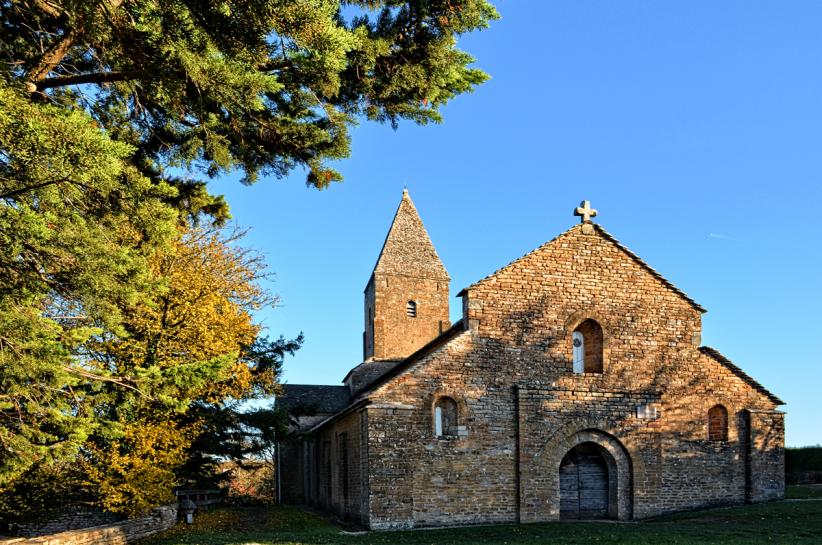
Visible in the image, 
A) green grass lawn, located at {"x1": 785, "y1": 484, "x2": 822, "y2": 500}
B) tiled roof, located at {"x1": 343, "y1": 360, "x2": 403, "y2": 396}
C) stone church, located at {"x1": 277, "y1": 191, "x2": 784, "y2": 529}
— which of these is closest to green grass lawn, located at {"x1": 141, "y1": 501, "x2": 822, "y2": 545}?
stone church, located at {"x1": 277, "y1": 191, "x2": 784, "y2": 529}

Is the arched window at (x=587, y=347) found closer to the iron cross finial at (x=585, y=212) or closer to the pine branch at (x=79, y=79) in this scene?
the iron cross finial at (x=585, y=212)

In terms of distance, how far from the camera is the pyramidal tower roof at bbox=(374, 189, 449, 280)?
3484 cm

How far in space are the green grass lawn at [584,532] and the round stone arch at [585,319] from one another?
4654 mm

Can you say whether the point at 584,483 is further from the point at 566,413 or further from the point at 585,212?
the point at 585,212

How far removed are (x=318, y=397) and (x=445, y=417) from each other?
1928cm

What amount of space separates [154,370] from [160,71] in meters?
4.21

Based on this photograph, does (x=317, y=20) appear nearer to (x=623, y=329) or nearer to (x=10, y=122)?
(x=10, y=122)

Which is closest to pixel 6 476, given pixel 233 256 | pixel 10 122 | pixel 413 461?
pixel 10 122

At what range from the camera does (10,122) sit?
7.40 m

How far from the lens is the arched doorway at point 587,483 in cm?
1847

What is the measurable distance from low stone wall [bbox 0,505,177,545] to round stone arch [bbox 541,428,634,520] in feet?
35.7

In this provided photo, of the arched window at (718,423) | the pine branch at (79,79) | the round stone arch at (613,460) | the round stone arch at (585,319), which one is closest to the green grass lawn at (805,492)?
the arched window at (718,423)

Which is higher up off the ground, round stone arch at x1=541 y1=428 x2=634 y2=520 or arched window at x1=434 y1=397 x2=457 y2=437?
arched window at x1=434 y1=397 x2=457 y2=437

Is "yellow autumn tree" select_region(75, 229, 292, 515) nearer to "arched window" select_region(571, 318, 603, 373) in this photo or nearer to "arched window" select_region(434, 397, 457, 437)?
"arched window" select_region(434, 397, 457, 437)
